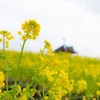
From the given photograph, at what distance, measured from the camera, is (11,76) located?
5195mm

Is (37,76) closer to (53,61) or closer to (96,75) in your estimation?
(53,61)

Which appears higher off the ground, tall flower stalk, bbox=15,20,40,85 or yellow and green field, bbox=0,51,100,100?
tall flower stalk, bbox=15,20,40,85

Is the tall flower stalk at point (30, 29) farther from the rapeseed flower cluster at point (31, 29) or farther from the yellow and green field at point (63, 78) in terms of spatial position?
the yellow and green field at point (63, 78)

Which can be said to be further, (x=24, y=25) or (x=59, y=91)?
(x=59, y=91)

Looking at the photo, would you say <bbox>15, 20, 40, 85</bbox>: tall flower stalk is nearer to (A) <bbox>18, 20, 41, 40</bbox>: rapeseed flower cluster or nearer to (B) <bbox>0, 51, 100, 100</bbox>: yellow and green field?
(A) <bbox>18, 20, 41, 40</bbox>: rapeseed flower cluster

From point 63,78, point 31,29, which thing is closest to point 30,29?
point 31,29

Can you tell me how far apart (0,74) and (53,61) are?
1.67 ft

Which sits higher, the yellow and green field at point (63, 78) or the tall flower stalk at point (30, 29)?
the tall flower stalk at point (30, 29)

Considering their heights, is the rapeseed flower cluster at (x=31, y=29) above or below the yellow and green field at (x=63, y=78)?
above

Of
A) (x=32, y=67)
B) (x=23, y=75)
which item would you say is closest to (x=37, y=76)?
(x=23, y=75)

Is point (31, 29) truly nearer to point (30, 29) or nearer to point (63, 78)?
point (30, 29)

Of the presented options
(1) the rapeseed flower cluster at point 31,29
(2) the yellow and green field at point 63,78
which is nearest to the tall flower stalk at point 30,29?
(1) the rapeseed flower cluster at point 31,29

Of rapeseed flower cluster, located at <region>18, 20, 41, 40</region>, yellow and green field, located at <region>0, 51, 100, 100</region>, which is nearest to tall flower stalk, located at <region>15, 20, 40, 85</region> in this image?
rapeseed flower cluster, located at <region>18, 20, 41, 40</region>

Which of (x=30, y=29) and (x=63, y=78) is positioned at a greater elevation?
(x=30, y=29)
